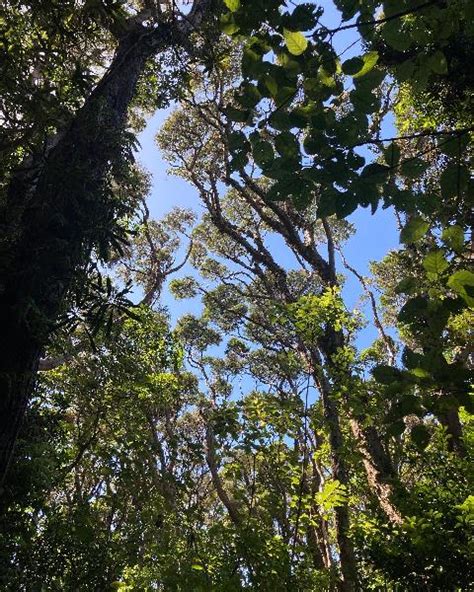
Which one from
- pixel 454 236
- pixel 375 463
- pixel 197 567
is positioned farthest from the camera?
pixel 375 463

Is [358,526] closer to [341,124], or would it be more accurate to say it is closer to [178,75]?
[341,124]

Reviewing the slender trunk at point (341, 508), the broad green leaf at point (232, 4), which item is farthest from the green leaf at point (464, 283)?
the slender trunk at point (341, 508)

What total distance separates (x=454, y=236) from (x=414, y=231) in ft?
0.36

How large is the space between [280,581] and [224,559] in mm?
525

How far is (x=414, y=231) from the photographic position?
4.46ft

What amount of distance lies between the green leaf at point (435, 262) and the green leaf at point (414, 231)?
8 cm

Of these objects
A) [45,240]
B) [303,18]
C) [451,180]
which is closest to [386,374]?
[451,180]

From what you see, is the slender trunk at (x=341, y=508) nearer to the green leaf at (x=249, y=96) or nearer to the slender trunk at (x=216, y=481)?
the slender trunk at (x=216, y=481)

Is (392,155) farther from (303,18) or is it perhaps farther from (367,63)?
(303,18)

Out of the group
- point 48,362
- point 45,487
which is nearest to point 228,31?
point 45,487

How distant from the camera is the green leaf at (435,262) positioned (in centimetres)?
128

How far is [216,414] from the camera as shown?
4438 millimetres

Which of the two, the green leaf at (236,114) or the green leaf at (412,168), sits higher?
the green leaf at (236,114)

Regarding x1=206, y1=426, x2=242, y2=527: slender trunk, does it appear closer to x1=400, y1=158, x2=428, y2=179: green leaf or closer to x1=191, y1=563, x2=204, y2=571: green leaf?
x1=191, y1=563, x2=204, y2=571: green leaf
